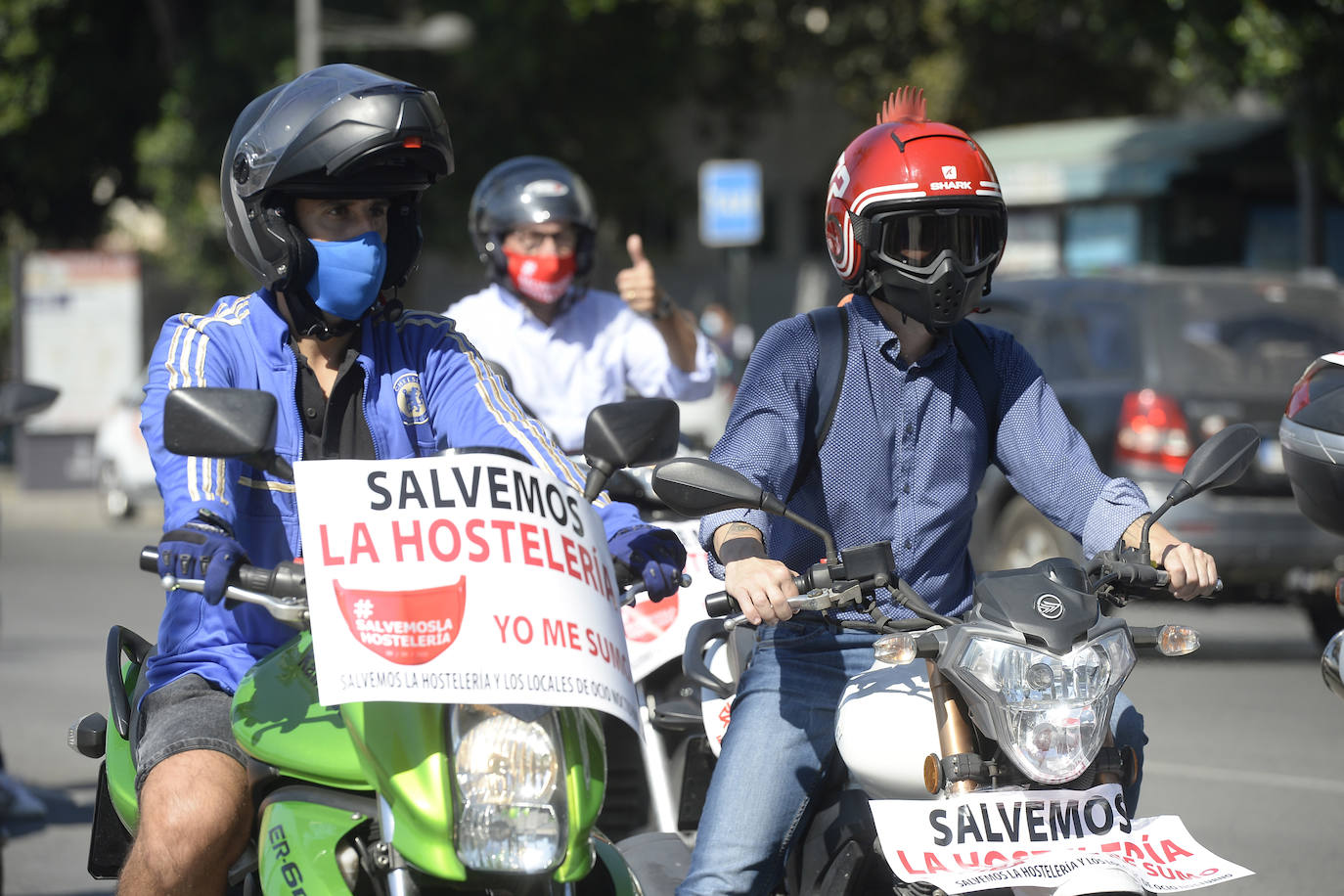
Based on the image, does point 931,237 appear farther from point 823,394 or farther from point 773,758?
point 773,758

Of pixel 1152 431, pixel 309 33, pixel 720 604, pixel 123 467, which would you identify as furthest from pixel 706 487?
pixel 309 33

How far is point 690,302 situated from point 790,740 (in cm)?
3344

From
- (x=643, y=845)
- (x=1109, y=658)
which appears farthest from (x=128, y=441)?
(x=1109, y=658)

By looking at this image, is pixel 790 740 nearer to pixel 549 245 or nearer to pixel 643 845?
pixel 643 845

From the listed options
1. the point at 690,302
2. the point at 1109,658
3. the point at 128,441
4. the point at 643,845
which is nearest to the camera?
the point at 1109,658

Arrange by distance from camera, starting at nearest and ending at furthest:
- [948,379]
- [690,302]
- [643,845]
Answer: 1. [948,379]
2. [643,845]
3. [690,302]

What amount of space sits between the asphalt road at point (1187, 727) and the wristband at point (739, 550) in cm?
302

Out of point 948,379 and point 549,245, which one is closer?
point 948,379

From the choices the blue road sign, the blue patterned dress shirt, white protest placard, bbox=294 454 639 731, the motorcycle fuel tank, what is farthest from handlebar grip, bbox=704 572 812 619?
the blue road sign

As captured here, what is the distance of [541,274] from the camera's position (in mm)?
6324

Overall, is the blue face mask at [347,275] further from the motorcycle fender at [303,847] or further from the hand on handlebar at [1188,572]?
the hand on handlebar at [1188,572]

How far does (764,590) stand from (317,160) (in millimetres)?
1108

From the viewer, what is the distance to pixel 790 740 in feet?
11.5

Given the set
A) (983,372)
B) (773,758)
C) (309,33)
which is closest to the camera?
(773,758)
